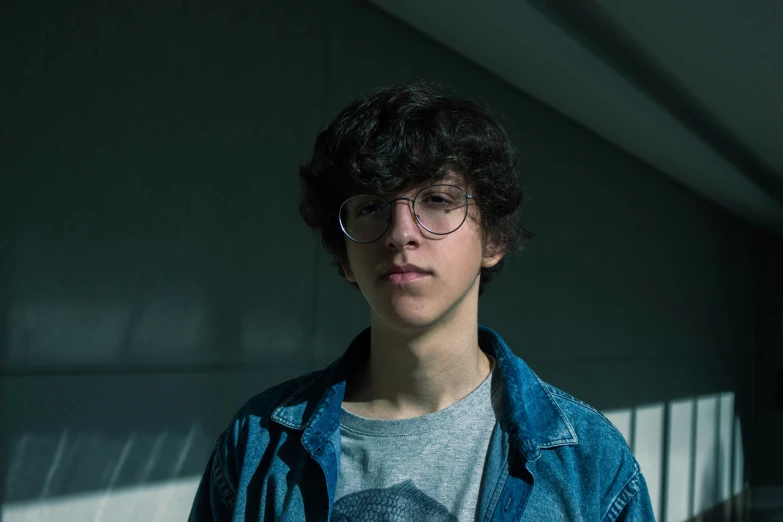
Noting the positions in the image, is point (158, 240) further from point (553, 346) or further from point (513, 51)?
point (553, 346)

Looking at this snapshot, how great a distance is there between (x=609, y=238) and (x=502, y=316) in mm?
1619

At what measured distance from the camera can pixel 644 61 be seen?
12.0 feet

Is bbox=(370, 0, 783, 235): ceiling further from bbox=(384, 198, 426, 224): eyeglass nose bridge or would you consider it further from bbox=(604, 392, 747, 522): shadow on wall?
bbox=(604, 392, 747, 522): shadow on wall

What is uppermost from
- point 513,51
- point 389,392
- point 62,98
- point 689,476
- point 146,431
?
point 513,51

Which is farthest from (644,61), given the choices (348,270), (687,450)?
(687,450)

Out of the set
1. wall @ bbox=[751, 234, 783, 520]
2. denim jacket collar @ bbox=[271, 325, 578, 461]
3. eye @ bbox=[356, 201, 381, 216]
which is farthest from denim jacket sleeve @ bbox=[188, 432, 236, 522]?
wall @ bbox=[751, 234, 783, 520]

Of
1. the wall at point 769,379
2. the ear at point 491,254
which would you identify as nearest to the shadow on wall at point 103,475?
the ear at point 491,254

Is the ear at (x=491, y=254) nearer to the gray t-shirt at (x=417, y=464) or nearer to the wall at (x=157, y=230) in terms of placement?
the gray t-shirt at (x=417, y=464)

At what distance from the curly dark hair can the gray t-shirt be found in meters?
0.38

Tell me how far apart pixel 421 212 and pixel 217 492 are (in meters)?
0.71

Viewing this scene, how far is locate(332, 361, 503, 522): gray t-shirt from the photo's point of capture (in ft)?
4.68

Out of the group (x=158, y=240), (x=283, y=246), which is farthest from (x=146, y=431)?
(x=283, y=246)

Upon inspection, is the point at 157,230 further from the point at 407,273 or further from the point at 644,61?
the point at 644,61

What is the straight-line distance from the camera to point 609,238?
559 cm
